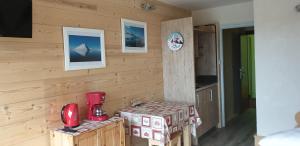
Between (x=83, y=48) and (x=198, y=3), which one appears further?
(x=198, y=3)

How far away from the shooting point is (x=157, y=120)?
2.66m

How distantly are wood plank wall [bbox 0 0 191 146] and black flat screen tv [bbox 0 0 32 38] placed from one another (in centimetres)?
13

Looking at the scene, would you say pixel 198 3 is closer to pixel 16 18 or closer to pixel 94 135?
pixel 94 135

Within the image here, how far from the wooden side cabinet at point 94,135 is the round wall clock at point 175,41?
160cm

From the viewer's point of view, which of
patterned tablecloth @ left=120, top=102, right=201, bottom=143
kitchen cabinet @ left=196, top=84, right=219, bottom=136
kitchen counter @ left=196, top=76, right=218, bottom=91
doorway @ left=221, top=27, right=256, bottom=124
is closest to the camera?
patterned tablecloth @ left=120, top=102, right=201, bottom=143

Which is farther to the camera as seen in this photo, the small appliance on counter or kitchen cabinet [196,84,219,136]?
kitchen cabinet [196,84,219,136]

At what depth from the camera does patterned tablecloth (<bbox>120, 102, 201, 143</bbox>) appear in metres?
2.66

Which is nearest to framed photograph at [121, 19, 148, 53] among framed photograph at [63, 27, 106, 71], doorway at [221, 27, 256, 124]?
framed photograph at [63, 27, 106, 71]

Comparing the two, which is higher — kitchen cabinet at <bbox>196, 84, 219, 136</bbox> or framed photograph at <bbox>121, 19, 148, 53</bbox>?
framed photograph at <bbox>121, 19, 148, 53</bbox>

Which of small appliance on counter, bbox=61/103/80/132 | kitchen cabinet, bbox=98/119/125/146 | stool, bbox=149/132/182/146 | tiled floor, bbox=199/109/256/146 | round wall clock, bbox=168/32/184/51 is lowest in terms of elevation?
tiled floor, bbox=199/109/256/146

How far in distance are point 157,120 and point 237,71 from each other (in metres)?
3.56

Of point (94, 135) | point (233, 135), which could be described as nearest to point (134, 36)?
point (94, 135)

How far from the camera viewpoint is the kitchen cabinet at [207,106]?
396 centimetres

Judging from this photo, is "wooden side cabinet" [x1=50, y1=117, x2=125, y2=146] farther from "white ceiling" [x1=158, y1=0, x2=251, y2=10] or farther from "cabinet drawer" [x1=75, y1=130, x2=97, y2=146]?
"white ceiling" [x1=158, y1=0, x2=251, y2=10]
